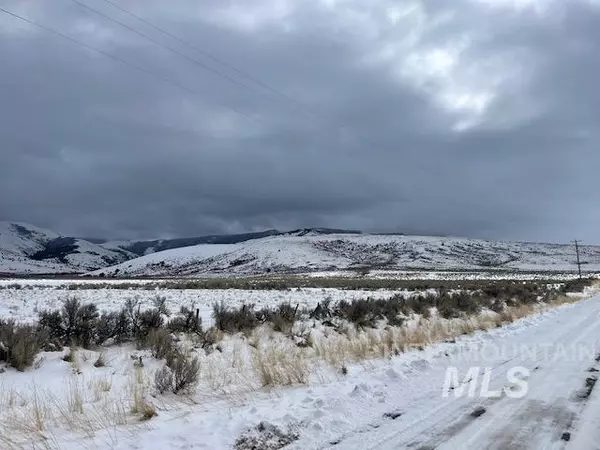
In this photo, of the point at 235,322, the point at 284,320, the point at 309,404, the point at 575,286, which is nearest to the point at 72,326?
the point at 235,322

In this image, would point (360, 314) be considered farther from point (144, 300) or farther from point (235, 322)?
point (144, 300)

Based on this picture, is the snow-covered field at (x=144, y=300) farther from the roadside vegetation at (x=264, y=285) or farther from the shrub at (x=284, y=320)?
the roadside vegetation at (x=264, y=285)

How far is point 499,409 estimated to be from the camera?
7.23 m

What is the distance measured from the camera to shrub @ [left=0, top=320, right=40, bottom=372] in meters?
8.88

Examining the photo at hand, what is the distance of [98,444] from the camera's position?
19.2ft

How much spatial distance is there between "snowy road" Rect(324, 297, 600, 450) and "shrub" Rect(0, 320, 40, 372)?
5.98m

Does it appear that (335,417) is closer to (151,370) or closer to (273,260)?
(151,370)

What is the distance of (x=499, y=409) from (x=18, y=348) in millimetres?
7971

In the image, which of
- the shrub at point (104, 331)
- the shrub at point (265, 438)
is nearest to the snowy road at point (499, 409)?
the shrub at point (265, 438)

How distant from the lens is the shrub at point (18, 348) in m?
8.88

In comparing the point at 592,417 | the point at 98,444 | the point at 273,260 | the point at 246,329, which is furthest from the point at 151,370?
the point at 273,260

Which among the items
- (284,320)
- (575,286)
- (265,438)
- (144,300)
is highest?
(144,300)

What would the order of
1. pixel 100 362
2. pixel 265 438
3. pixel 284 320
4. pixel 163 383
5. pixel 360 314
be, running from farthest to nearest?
pixel 360 314
pixel 284 320
pixel 100 362
pixel 163 383
pixel 265 438

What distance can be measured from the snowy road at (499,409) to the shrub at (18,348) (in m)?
5.98
